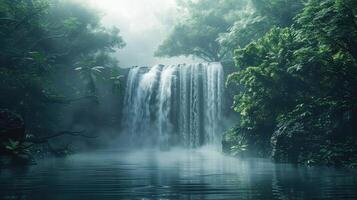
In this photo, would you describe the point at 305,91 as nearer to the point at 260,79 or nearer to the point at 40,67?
the point at 260,79

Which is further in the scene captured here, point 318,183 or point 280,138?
point 280,138

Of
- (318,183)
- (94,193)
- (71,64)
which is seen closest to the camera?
(94,193)

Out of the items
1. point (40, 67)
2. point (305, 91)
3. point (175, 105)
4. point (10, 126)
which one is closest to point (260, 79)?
point (305, 91)

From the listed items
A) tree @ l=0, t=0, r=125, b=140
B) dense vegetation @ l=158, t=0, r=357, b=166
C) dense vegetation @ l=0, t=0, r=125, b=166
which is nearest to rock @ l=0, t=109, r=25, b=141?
dense vegetation @ l=0, t=0, r=125, b=166

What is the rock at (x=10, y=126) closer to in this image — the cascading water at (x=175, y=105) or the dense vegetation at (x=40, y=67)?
the dense vegetation at (x=40, y=67)

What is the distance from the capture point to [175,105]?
1469 inches

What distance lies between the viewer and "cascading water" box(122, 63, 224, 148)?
116ft

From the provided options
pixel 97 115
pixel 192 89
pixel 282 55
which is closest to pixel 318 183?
pixel 282 55

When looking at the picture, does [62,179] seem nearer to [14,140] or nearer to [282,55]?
[14,140]

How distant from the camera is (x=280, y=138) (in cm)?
1897

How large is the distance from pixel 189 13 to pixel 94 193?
4493 cm

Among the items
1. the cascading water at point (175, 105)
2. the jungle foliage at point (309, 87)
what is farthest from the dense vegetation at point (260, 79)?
the cascading water at point (175, 105)

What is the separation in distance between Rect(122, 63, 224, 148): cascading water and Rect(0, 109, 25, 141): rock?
17.7 meters

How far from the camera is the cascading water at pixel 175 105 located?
35.4 metres
